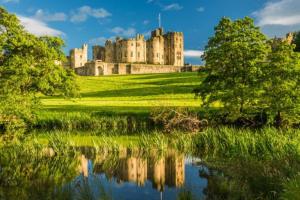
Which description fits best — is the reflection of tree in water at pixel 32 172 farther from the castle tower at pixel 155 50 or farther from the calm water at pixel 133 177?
the castle tower at pixel 155 50

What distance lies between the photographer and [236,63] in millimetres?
27594

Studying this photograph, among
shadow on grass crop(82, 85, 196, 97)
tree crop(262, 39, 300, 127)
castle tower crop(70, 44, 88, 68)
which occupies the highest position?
castle tower crop(70, 44, 88, 68)

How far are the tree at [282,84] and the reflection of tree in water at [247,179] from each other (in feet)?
35.3

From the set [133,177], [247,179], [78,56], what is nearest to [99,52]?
[78,56]

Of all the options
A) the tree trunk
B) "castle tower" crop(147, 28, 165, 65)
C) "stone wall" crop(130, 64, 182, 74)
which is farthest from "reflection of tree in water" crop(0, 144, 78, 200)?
"castle tower" crop(147, 28, 165, 65)

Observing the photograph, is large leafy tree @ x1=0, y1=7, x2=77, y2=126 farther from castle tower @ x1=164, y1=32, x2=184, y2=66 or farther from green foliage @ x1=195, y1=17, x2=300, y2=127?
castle tower @ x1=164, y1=32, x2=184, y2=66

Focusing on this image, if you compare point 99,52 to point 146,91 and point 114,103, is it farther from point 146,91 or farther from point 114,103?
point 114,103

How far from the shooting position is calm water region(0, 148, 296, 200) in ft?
45.2

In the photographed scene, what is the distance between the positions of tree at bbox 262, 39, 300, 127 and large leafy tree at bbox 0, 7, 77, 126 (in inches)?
557

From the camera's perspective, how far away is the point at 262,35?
2872 cm

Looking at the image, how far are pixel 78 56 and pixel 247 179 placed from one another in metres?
122

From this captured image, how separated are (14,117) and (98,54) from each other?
118759 millimetres

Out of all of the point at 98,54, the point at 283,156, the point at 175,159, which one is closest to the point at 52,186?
the point at 175,159

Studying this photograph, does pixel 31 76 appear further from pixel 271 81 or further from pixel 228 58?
pixel 271 81
